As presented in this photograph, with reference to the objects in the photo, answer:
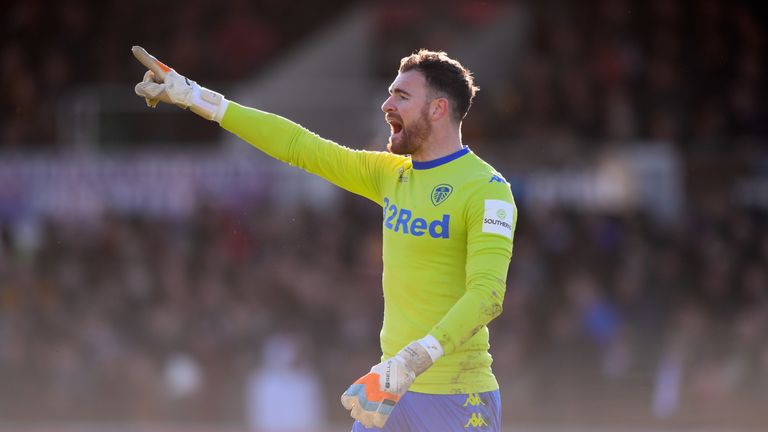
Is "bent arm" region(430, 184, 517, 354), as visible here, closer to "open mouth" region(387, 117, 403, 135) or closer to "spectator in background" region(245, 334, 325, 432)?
Answer: "open mouth" region(387, 117, 403, 135)

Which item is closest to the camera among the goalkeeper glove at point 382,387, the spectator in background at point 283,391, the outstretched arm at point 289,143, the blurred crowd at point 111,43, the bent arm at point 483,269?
the goalkeeper glove at point 382,387

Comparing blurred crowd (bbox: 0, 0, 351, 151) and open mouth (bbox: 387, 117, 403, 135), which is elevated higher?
blurred crowd (bbox: 0, 0, 351, 151)

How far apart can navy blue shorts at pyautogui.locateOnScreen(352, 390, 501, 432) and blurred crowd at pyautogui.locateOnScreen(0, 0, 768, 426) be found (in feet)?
25.6

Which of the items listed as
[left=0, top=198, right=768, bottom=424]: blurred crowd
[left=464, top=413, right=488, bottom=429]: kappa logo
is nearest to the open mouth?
[left=464, top=413, right=488, bottom=429]: kappa logo

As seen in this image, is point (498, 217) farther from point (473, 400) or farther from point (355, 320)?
point (355, 320)

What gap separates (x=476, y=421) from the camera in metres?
4.81

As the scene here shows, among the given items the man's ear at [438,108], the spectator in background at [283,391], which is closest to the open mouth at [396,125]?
the man's ear at [438,108]

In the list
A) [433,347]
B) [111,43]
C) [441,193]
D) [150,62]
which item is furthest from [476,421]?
[111,43]

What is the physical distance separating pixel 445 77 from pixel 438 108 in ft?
0.41

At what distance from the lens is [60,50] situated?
1622 centimetres

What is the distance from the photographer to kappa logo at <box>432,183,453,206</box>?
4.79m

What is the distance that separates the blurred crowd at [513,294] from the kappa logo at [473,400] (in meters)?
7.86

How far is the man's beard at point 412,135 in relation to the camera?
4906mm

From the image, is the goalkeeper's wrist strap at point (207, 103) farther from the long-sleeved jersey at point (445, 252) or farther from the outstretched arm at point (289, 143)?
the long-sleeved jersey at point (445, 252)
